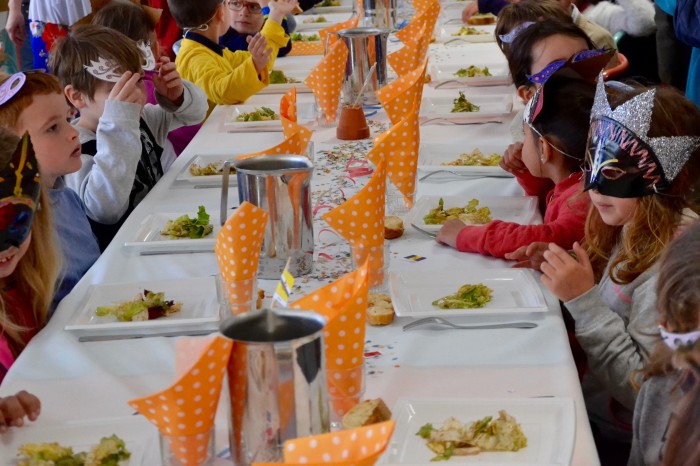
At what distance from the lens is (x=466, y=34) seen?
14.1ft

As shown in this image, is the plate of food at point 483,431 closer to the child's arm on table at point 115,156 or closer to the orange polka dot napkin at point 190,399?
the orange polka dot napkin at point 190,399

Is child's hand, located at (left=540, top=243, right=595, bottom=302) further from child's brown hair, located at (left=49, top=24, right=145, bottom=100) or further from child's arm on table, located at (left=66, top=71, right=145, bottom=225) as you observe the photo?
child's brown hair, located at (left=49, top=24, right=145, bottom=100)

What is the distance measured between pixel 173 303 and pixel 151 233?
1.38ft

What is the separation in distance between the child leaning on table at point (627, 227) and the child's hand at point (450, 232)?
0.66 feet

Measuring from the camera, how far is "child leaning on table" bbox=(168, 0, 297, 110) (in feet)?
10.9

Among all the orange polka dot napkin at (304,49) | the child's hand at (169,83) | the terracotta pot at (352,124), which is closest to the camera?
the terracotta pot at (352,124)

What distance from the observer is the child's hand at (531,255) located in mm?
1780

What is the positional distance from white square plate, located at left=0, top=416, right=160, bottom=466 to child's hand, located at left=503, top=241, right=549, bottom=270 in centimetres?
85

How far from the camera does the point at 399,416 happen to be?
1.20m

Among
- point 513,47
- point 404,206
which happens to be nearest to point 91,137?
point 404,206

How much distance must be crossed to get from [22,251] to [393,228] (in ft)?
2.43

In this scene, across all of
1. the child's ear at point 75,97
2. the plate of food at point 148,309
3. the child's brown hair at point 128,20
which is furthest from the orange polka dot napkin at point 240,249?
the child's brown hair at point 128,20

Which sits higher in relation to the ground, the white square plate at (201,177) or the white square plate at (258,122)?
the white square plate at (201,177)

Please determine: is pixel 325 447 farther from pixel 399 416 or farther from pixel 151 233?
pixel 151 233
